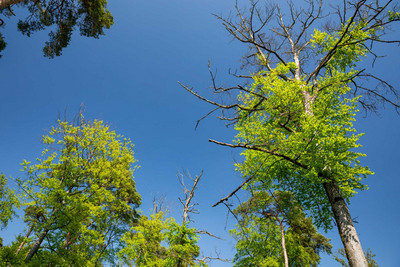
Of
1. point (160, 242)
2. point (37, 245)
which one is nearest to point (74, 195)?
point (37, 245)

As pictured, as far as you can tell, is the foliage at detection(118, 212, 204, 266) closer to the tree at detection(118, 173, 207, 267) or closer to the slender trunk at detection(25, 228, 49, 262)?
the tree at detection(118, 173, 207, 267)

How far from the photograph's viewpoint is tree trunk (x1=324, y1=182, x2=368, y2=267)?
460 cm

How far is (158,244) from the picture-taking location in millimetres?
14984

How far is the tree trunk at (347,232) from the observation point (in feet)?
15.1

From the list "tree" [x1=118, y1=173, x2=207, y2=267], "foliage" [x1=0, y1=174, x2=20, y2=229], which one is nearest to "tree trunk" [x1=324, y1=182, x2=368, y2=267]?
"tree" [x1=118, y1=173, x2=207, y2=267]

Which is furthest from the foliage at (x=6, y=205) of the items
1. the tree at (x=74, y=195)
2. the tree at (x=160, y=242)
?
the tree at (x=160, y=242)

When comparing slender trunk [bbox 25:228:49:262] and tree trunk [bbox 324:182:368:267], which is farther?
slender trunk [bbox 25:228:49:262]

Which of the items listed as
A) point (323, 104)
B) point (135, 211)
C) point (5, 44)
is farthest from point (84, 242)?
point (323, 104)

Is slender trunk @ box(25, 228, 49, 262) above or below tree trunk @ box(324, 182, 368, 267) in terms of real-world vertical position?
below

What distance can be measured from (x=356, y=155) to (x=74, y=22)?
1250cm

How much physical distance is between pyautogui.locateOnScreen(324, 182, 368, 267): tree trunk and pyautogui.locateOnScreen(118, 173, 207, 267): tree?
311 inches

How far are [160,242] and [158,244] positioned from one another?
232 millimetres

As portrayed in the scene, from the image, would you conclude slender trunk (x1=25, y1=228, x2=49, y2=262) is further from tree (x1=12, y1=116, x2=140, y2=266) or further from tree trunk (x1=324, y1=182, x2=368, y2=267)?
tree trunk (x1=324, y1=182, x2=368, y2=267)

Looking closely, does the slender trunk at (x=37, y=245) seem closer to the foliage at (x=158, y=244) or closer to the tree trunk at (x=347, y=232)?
the foliage at (x=158, y=244)
